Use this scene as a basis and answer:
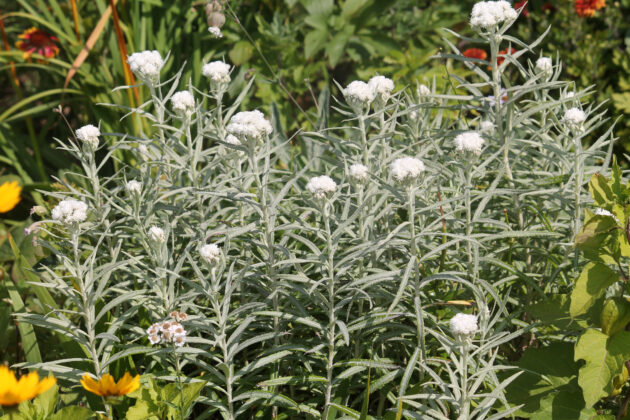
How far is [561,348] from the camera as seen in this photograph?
1.74m

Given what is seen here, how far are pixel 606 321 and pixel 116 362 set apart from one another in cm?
136

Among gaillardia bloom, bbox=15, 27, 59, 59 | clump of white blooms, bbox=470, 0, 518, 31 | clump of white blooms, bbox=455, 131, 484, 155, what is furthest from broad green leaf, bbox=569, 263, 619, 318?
gaillardia bloom, bbox=15, 27, 59, 59

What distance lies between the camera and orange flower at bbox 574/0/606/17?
3.92 metres

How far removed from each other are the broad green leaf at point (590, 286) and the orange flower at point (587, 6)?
293 cm

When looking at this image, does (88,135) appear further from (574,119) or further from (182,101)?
(574,119)

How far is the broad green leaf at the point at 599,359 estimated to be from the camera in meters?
1.47

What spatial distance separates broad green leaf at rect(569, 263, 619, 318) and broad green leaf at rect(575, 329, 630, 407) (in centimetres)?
9

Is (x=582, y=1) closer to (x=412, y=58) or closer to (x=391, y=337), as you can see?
(x=412, y=58)

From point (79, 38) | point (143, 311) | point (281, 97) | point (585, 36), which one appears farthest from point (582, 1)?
point (143, 311)

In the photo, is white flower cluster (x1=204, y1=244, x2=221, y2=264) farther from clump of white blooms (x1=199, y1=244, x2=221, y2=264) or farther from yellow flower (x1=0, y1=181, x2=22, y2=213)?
yellow flower (x1=0, y1=181, x2=22, y2=213)

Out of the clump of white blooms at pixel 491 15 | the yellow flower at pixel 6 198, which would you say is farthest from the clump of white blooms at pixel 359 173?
the yellow flower at pixel 6 198

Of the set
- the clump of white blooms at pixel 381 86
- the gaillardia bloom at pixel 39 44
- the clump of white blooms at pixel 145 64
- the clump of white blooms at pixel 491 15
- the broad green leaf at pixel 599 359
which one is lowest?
the broad green leaf at pixel 599 359

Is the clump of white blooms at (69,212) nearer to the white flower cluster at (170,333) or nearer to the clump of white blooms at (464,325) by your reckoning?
the white flower cluster at (170,333)

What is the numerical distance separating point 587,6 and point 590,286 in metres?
3.03
